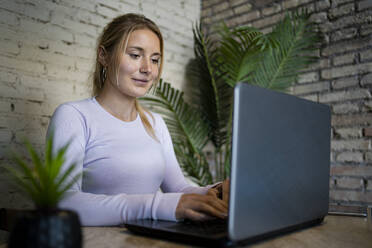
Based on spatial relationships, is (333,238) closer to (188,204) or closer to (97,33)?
(188,204)

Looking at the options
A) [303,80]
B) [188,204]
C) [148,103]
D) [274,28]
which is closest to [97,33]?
[148,103]

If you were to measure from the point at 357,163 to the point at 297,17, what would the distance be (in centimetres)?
109

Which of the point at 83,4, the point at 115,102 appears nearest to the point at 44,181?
the point at 115,102

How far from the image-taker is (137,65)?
143 cm

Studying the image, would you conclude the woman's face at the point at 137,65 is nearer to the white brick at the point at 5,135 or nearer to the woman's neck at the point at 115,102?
the woman's neck at the point at 115,102

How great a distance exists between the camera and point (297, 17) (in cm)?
229

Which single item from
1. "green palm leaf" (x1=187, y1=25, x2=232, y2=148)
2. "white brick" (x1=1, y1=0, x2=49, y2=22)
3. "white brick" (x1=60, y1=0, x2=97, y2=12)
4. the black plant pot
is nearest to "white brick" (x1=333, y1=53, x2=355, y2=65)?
"green palm leaf" (x1=187, y1=25, x2=232, y2=148)

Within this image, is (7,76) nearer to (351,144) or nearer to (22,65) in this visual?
(22,65)

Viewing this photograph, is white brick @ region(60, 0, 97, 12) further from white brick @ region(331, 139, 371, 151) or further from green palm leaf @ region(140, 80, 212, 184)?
white brick @ region(331, 139, 371, 151)

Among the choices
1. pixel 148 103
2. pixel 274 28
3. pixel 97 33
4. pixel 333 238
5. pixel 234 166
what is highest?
pixel 274 28

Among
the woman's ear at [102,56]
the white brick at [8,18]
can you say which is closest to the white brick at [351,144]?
the woman's ear at [102,56]

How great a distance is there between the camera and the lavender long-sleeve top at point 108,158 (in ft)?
3.04

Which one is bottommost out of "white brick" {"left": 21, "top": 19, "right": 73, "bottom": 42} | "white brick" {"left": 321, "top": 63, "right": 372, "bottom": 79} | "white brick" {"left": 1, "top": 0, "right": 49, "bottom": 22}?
"white brick" {"left": 321, "top": 63, "right": 372, "bottom": 79}

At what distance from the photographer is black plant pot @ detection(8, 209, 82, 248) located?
1.51 feet
